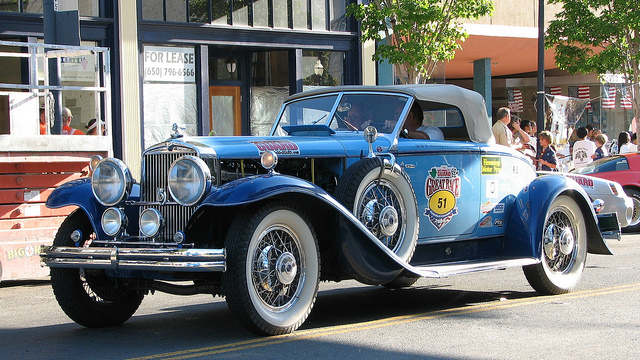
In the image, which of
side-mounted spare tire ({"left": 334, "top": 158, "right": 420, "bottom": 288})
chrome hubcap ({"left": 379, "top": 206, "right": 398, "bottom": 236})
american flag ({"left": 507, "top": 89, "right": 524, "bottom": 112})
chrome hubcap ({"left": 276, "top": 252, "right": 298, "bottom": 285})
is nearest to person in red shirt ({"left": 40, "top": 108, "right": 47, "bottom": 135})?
side-mounted spare tire ({"left": 334, "top": 158, "right": 420, "bottom": 288})

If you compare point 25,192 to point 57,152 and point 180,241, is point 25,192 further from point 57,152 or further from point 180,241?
point 180,241

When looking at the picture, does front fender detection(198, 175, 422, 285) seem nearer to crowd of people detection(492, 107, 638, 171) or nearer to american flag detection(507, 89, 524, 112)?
crowd of people detection(492, 107, 638, 171)

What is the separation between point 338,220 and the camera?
5.73m

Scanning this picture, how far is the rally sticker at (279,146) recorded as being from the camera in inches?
231

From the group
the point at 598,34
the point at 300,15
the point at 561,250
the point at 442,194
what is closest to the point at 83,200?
the point at 442,194

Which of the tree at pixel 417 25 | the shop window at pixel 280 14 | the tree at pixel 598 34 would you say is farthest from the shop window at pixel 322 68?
the tree at pixel 598 34

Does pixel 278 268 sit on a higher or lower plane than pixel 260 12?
lower

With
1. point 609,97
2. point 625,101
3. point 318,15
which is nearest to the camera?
point 318,15

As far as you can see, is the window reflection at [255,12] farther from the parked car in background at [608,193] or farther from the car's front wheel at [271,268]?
the car's front wheel at [271,268]

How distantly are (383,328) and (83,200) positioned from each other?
2.38 metres

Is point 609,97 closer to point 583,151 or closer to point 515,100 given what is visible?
point 515,100

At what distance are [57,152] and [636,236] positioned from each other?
31.2 ft

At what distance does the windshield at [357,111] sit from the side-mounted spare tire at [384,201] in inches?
28.4

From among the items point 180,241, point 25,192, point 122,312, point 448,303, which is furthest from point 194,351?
point 25,192
